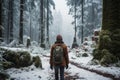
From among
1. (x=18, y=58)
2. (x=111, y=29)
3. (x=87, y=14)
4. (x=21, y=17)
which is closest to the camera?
(x=18, y=58)

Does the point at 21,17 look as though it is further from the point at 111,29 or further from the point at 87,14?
the point at 87,14

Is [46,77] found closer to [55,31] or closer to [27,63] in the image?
[27,63]

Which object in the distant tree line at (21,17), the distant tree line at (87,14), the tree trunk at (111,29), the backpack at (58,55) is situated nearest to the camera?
the backpack at (58,55)

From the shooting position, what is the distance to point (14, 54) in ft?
34.5

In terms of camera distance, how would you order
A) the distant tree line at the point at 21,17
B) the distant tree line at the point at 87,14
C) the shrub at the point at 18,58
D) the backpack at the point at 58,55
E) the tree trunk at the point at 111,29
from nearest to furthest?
the backpack at the point at 58,55 → the shrub at the point at 18,58 → the tree trunk at the point at 111,29 → the distant tree line at the point at 21,17 → the distant tree line at the point at 87,14

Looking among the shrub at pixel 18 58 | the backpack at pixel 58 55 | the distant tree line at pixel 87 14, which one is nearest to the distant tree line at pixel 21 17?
the distant tree line at pixel 87 14

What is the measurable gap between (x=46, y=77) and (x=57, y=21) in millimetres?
96256

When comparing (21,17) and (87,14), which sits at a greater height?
(87,14)

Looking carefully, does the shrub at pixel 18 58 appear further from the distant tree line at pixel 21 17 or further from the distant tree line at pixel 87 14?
the distant tree line at pixel 87 14

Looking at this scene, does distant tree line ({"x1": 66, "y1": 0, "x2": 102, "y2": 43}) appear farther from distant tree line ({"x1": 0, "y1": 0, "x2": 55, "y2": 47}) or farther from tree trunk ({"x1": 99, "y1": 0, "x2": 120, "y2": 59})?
tree trunk ({"x1": 99, "y1": 0, "x2": 120, "y2": 59})

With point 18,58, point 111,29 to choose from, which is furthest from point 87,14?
point 18,58

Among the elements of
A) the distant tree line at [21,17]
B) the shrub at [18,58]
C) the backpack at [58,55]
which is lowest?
the shrub at [18,58]

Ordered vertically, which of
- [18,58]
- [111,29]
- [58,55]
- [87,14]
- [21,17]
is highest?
[87,14]

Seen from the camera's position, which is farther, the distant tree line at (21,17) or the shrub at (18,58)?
the distant tree line at (21,17)
